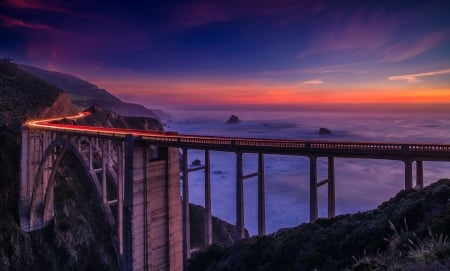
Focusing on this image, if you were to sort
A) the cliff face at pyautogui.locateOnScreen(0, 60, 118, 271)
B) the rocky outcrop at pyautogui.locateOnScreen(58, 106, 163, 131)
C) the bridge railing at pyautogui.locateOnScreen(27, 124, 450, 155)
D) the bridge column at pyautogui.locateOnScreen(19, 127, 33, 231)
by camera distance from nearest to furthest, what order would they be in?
the bridge railing at pyautogui.locateOnScreen(27, 124, 450, 155) < the cliff face at pyautogui.locateOnScreen(0, 60, 118, 271) < the bridge column at pyautogui.locateOnScreen(19, 127, 33, 231) < the rocky outcrop at pyautogui.locateOnScreen(58, 106, 163, 131)

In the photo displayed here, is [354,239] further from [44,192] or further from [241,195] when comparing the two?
[44,192]

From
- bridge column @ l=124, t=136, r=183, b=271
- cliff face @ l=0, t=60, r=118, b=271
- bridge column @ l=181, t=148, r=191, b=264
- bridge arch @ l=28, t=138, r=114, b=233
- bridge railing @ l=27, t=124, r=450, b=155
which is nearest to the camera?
bridge railing @ l=27, t=124, r=450, b=155

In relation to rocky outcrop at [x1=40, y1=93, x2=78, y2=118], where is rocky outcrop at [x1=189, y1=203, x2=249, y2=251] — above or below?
below

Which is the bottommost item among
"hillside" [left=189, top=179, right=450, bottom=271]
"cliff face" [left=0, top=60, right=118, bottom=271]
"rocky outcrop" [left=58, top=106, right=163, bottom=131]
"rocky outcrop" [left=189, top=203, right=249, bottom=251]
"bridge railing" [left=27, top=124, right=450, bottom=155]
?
"rocky outcrop" [left=189, top=203, right=249, bottom=251]

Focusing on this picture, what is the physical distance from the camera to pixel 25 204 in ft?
107

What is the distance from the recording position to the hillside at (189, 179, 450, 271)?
7617 mm

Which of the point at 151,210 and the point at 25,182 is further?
the point at 25,182

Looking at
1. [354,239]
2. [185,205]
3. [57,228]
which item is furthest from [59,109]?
[354,239]

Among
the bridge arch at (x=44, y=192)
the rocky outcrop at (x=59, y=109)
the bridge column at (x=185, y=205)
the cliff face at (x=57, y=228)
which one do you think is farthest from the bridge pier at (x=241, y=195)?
the rocky outcrop at (x=59, y=109)

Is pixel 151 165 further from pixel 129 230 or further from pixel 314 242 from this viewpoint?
pixel 314 242

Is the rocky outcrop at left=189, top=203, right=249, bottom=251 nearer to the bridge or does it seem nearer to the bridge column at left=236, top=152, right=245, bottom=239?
the bridge

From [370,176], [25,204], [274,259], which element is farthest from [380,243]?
[370,176]

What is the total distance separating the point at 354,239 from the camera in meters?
10.4

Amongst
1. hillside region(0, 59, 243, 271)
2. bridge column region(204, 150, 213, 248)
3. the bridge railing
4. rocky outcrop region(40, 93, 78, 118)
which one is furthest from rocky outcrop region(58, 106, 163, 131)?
bridge column region(204, 150, 213, 248)
